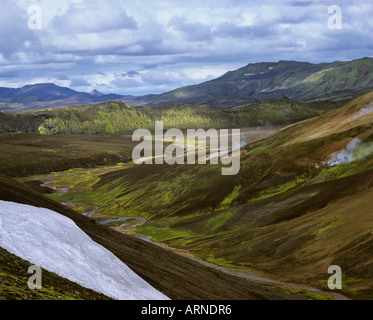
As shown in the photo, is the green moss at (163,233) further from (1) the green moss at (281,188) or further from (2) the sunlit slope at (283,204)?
(1) the green moss at (281,188)

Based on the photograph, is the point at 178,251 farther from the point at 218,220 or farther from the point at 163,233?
the point at 218,220

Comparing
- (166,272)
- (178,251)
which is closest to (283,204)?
(178,251)

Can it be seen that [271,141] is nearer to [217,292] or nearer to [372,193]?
[372,193]

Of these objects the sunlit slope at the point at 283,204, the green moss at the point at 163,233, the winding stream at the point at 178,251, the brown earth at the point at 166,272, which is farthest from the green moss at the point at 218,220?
the brown earth at the point at 166,272

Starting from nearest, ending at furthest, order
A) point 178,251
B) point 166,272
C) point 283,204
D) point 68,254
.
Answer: point 68,254, point 166,272, point 178,251, point 283,204

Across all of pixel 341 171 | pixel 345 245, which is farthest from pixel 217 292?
pixel 341 171

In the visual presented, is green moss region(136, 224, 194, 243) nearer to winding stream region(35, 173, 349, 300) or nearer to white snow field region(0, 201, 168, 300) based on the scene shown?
winding stream region(35, 173, 349, 300)
